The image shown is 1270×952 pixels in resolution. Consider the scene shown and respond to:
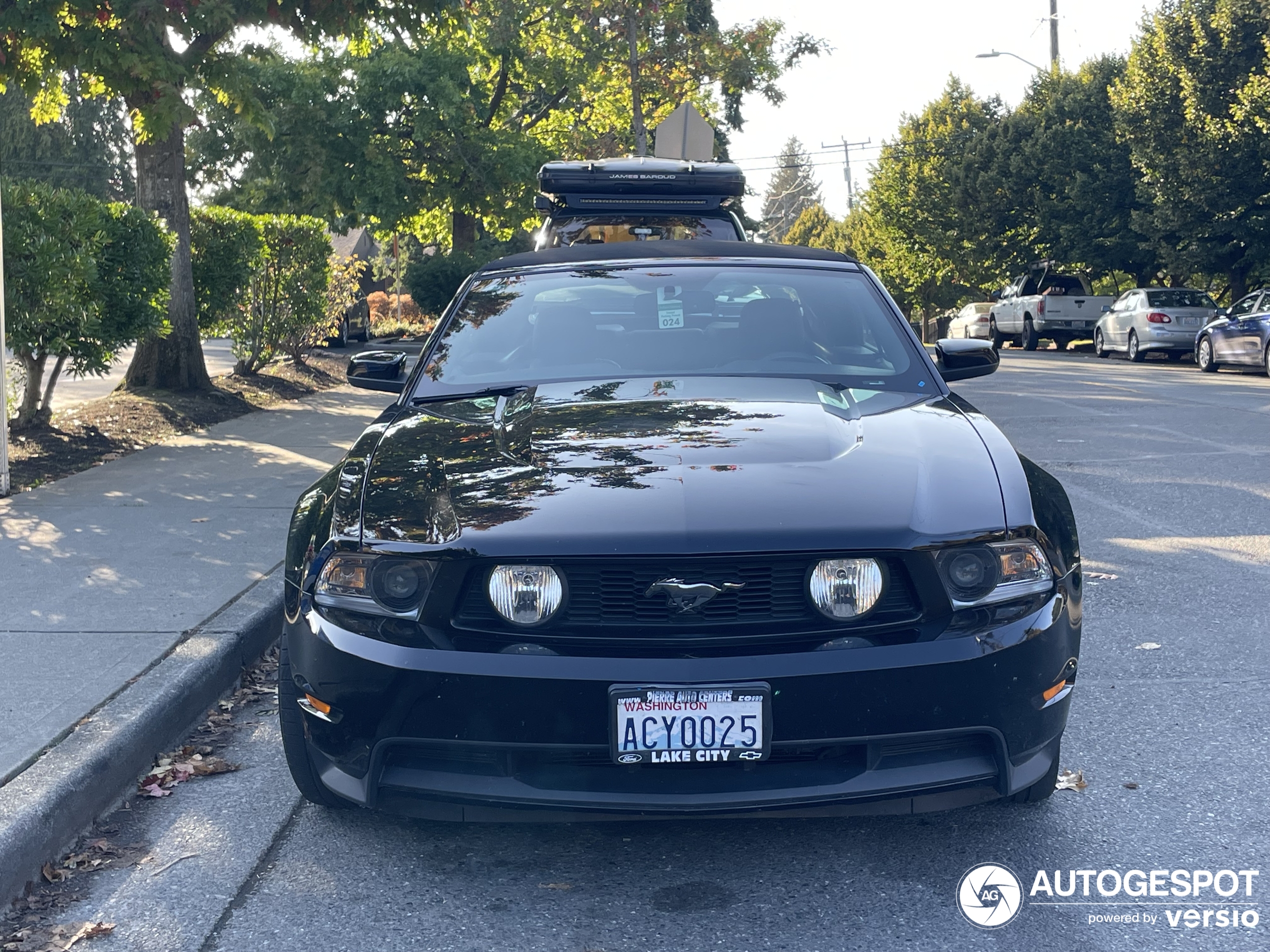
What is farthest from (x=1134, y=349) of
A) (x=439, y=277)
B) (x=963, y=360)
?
(x=963, y=360)

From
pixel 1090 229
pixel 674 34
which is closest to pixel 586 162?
pixel 674 34

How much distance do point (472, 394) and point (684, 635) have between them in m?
1.67

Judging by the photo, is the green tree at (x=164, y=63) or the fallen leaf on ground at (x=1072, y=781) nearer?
the fallen leaf on ground at (x=1072, y=781)

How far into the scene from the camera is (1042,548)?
3.24 m

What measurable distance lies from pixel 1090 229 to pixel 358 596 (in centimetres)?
3260

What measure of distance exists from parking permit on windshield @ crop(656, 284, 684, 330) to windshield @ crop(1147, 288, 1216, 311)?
2222 cm

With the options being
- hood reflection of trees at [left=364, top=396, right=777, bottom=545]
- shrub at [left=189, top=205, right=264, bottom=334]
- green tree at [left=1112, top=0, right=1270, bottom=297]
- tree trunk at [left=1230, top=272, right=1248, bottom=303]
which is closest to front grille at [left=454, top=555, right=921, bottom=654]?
hood reflection of trees at [left=364, top=396, right=777, bottom=545]

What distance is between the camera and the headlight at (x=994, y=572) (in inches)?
123

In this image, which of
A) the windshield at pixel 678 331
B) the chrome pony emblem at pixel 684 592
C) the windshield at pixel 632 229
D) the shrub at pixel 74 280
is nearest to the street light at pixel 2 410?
the shrub at pixel 74 280

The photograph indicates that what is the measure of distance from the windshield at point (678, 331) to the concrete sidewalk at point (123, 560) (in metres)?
1.51

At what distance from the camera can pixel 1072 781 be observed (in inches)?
151

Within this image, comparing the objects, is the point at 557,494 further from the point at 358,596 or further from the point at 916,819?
the point at 916,819

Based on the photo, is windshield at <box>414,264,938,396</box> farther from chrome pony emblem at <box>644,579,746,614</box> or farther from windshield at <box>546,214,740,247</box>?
windshield at <box>546,214,740,247</box>

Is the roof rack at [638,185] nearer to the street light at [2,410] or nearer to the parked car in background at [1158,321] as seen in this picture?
the street light at [2,410]
